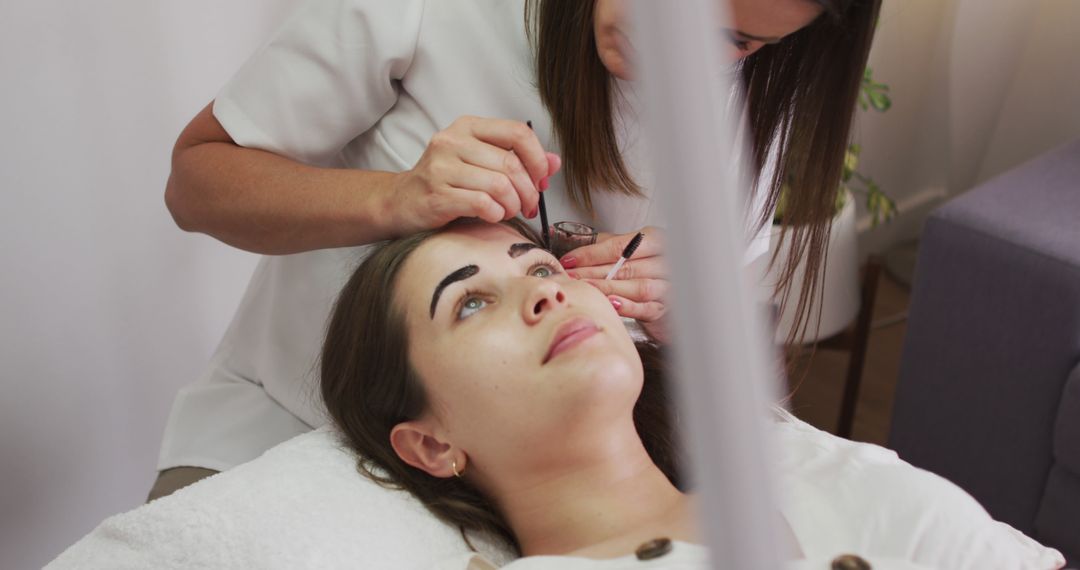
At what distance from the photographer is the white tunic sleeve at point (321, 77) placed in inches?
44.8

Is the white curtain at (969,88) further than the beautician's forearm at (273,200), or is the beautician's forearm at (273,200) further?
the white curtain at (969,88)

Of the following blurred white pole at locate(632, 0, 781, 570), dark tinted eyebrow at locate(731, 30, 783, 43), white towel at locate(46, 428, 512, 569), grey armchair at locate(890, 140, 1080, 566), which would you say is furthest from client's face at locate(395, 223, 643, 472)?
grey armchair at locate(890, 140, 1080, 566)

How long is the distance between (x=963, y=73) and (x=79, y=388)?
7.23 feet

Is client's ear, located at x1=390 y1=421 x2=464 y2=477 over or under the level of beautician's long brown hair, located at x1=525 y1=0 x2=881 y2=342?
under

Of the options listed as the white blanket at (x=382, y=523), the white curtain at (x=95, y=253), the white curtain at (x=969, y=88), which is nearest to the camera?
the white blanket at (x=382, y=523)

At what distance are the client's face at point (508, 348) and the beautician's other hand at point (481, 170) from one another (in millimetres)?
88

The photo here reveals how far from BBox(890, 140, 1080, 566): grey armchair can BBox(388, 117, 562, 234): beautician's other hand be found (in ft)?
3.59

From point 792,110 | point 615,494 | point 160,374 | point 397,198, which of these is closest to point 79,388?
point 160,374

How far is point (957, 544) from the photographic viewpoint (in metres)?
0.96

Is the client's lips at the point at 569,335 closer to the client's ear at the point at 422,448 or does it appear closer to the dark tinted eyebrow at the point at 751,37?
the client's ear at the point at 422,448

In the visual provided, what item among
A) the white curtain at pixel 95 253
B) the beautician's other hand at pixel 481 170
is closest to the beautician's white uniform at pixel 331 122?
the beautician's other hand at pixel 481 170

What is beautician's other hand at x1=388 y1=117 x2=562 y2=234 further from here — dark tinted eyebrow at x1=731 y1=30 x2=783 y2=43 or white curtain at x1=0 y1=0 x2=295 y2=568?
white curtain at x1=0 y1=0 x2=295 y2=568

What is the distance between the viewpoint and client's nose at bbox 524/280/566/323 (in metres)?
1.04

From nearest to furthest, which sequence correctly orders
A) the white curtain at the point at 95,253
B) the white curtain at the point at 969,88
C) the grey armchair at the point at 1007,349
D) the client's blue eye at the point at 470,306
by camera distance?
the client's blue eye at the point at 470,306
the white curtain at the point at 95,253
the grey armchair at the point at 1007,349
the white curtain at the point at 969,88
